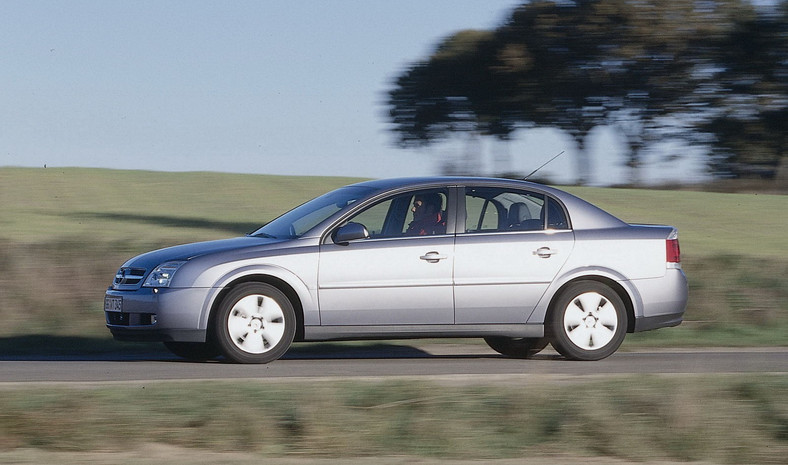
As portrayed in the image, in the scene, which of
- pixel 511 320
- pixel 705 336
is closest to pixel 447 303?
pixel 511 320

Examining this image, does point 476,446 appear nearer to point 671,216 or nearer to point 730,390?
point 730,390

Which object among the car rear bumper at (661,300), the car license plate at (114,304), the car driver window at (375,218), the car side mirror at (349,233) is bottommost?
the car rear bumper at (661,300)

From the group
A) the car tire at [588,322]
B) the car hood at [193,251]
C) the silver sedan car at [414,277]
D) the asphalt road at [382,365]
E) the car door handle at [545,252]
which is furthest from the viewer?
the car tire at [588,322]

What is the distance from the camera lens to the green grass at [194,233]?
45.2 feet

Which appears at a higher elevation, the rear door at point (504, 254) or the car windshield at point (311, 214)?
the car windshield at point (311, 214)

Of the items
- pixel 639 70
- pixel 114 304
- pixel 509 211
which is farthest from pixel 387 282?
pixel 639 70

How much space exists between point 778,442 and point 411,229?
4009 millimetres

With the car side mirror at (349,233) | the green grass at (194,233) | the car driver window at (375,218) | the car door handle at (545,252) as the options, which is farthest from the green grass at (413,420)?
the green grass at (194,233)

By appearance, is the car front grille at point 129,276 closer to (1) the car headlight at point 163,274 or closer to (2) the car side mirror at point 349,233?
(1) the car headlight at point 163,274

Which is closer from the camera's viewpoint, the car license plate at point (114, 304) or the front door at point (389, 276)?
the front door at point (389, 276)

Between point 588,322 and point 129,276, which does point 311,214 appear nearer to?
point 129,276

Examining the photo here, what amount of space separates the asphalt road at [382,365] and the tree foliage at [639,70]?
36.4 m

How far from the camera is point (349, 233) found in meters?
9.88

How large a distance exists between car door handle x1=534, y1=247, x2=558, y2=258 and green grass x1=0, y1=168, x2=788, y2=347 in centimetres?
307
